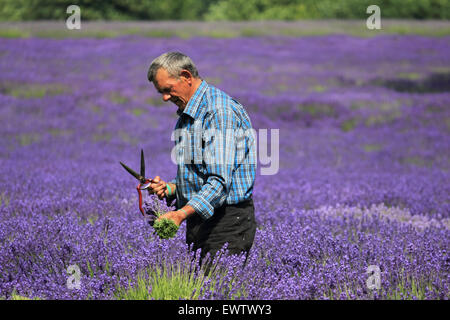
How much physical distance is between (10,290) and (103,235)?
90 cm

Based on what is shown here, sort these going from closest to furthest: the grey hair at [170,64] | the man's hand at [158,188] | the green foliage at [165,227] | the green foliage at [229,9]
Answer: the green foliage at [165,227], the grey hair at [170,64], the man's hand at [158,188], the green foliage at [229,9]

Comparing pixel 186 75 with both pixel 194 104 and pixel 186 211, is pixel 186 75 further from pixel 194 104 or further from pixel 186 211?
pixel 186 211

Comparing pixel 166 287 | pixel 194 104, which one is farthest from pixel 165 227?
pixel 194 104

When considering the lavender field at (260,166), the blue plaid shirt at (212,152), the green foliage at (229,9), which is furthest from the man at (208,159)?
the green foliage at (229,9)

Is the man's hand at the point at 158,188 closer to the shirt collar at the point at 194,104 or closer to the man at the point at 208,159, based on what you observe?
the man at the point at 208,159

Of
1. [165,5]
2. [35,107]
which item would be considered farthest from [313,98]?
[165,5]

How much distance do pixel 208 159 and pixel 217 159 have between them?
0.05 metres

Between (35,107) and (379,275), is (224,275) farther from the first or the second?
(35,107)

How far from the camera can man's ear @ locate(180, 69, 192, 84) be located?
8.69ft

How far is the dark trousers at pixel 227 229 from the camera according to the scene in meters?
2.81

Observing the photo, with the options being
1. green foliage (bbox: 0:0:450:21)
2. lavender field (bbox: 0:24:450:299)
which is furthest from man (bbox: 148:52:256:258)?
green foliage (bbox: 0:0:450:21)

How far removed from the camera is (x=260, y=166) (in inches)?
338

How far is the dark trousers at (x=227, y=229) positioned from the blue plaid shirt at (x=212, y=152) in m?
0.07

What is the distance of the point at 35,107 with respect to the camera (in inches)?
435
